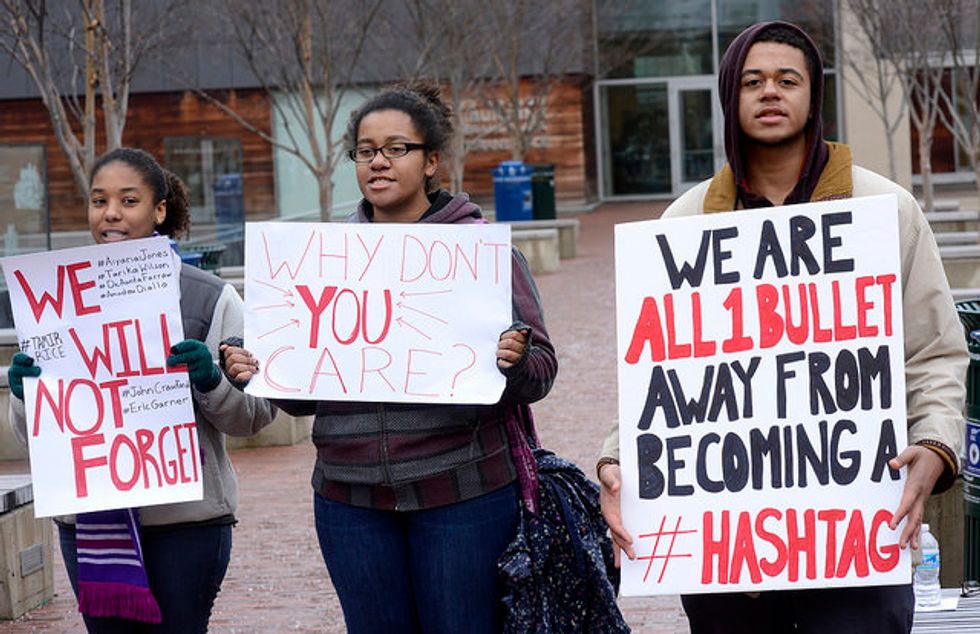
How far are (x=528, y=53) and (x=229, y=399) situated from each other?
31213 millimetres

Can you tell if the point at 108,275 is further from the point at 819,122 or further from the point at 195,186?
the point at 195,186

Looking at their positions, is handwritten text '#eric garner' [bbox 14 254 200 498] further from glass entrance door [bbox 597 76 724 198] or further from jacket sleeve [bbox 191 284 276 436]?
glass entrance door [bbox 597 76 724 198]

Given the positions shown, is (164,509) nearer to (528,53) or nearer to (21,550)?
Answer: (21,550)

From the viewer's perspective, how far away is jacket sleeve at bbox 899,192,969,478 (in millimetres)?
3557

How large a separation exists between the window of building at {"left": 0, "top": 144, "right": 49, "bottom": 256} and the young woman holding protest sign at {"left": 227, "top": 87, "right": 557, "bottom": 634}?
1154 cm

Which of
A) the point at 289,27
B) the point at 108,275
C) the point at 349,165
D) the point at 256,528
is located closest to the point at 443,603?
the point at 108,275

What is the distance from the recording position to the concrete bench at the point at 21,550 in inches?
295

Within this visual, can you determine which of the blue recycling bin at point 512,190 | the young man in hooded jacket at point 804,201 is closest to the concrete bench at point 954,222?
the blue recycling bin at point 512,190

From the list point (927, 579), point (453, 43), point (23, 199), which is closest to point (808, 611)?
point (927, 579)

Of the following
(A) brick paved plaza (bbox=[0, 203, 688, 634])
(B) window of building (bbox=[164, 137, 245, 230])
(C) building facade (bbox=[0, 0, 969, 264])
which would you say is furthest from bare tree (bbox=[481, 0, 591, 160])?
(A) brick paved plaza (bbox=[0, 203, 688, 634])

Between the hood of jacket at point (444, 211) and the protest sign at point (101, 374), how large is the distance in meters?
0.54

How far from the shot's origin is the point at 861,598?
362cm

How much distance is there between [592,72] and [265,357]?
3585 cm

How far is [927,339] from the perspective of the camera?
12.0 ft
